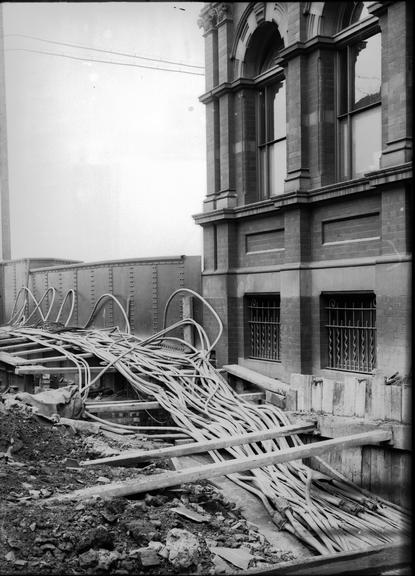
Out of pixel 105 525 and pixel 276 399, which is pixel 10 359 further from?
pixel 105 525

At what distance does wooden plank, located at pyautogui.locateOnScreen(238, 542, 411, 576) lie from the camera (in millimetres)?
3303

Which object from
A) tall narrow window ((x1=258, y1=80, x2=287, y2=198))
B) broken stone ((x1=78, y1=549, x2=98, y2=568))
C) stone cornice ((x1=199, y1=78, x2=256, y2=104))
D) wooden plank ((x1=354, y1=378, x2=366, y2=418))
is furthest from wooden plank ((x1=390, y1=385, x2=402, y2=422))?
stone cornice ((x1=199, y1=78, x2=256, y2=104))

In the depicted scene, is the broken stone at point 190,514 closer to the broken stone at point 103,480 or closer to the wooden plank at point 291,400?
the broken stone at point 103,480

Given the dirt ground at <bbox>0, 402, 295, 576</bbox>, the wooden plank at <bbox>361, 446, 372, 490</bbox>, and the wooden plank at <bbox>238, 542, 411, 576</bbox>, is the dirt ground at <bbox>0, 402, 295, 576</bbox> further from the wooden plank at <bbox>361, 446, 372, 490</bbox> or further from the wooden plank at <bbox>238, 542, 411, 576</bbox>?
the wooden plank at <bbox>361, 446, 372, 490</bbox>

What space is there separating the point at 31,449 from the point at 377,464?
4.21 meters

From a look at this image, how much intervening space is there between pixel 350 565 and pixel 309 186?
8531 millimetres

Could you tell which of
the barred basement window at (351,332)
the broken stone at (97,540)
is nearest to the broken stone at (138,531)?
the broken stone at (97,540)

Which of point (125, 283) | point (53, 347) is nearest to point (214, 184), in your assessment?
point (125, 283)

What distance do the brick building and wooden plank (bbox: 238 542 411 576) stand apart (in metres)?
4.10

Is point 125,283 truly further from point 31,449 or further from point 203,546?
point 203,546

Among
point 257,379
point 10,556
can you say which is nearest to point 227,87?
point 257,379

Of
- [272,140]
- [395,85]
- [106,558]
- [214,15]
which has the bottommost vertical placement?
[106,558]

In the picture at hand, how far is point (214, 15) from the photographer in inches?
547

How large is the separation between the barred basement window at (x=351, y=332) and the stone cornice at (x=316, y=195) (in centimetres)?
176
